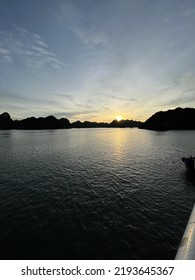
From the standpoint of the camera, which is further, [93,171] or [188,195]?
[93,171]

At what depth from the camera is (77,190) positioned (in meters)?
27.6

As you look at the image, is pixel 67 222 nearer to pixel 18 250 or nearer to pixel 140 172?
pixel 18 250

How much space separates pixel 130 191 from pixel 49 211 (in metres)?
14.1

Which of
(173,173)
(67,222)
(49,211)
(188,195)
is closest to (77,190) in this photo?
(49,211)

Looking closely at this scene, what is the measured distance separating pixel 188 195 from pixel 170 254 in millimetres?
15442

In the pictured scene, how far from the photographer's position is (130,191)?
1064 inches
